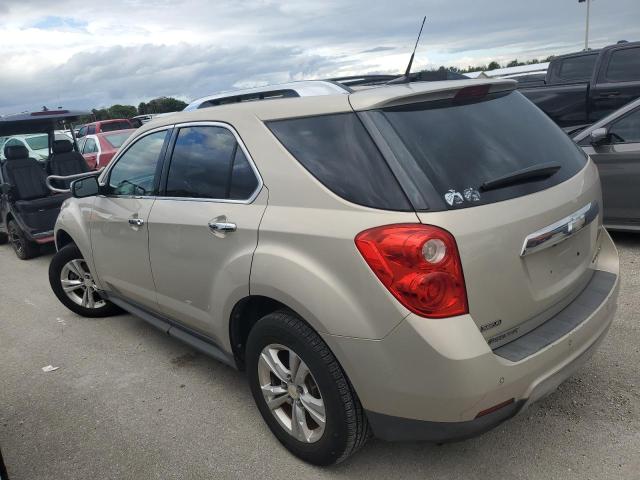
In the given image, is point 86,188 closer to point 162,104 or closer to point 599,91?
point 599,91

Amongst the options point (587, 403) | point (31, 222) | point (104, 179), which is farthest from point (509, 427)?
point (31, 222)

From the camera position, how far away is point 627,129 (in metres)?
5.36

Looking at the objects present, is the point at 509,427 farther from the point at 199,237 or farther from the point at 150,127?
the point at 150,127

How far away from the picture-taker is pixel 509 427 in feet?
9.28

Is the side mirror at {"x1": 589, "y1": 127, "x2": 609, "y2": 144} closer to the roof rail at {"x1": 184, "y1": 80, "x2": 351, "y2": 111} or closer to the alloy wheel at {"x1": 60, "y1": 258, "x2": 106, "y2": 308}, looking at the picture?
the roof rail at {"x1": 184, "y1": 80, "x2": 351, "y2": 111}

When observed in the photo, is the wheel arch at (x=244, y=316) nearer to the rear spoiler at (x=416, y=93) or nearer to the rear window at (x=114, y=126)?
the rear spoiler at (x=416, y=93)

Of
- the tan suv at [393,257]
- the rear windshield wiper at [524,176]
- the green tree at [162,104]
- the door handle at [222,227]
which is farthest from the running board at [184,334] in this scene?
the green tree at [162,104]

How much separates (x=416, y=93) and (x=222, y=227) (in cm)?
115

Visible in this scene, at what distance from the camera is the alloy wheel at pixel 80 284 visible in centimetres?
482

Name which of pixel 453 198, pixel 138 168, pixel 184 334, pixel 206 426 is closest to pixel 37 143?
pixel 138 168

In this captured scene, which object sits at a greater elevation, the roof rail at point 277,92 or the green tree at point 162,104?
the roof rail at point 277,92

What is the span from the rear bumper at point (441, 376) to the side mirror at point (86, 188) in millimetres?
2597

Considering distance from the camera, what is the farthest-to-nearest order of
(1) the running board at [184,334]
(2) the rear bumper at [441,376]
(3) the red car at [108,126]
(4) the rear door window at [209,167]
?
(3) the red car at [108,126] → (1) the running board at [184,334] → (4) the rear door window at [209,167] → (2) the rear bumper at [441,376]

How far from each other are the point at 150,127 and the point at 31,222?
4.63 metres
